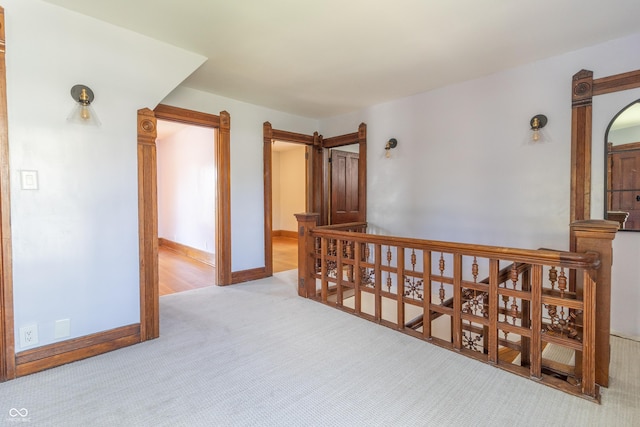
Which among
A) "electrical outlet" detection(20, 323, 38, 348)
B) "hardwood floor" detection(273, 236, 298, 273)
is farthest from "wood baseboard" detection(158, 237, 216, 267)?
"electrical outlet" detection(20, 323, 38, 348)

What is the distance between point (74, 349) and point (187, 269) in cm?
281

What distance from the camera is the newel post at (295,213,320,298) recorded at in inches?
133

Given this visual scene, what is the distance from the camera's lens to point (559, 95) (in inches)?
108

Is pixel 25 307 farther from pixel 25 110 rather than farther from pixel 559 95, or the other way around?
pixel 559 95

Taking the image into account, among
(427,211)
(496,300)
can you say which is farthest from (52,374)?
(427,211)

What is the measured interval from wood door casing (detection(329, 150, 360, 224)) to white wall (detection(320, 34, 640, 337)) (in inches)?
36.1

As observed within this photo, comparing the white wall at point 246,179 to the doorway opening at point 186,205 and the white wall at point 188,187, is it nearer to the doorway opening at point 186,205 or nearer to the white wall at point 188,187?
the doorway opening at point 186,205

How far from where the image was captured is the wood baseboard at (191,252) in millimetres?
5176

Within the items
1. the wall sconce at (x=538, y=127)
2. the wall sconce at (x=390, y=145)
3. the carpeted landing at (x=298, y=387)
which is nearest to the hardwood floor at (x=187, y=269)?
the carpeted landing at (x=298, y=387)

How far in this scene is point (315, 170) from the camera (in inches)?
195

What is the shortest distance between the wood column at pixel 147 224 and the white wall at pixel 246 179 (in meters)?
1.39

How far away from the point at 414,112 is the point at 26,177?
3.83m

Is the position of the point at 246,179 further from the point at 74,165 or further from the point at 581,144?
the point at 581,144

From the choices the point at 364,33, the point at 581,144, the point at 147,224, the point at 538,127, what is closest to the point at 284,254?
the point at 147,224
